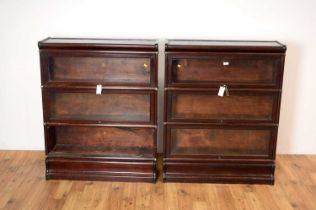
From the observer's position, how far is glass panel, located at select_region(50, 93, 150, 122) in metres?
3.25

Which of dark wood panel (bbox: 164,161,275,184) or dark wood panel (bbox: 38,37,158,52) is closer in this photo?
dark wood panel (bbox: 38,37,158,52)

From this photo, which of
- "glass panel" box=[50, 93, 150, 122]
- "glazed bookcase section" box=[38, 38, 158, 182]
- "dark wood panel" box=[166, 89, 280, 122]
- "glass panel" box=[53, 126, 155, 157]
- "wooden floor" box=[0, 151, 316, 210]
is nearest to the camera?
"wooden floor" box=[0, 151, 316, 210]

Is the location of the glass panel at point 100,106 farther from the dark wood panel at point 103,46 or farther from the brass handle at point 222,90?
the brass handle at point 222,90

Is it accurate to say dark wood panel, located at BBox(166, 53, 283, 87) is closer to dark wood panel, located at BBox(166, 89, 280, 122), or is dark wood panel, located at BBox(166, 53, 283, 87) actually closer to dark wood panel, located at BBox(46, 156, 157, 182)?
dark wood panel, located at BBox(166, 89, 280, 122)

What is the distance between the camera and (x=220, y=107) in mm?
3184

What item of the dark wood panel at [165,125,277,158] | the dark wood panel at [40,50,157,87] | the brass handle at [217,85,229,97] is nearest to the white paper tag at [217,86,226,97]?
the brass handle at [217,85,229,97]

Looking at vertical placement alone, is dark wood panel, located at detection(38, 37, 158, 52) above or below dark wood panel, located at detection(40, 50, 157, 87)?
above

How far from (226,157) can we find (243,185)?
249 mm

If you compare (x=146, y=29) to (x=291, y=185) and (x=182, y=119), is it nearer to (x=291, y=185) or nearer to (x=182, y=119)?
(x=182, y=119)

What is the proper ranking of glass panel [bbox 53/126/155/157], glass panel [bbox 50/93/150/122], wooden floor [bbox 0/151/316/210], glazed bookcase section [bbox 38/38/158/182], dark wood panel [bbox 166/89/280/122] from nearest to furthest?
wooden floor [bbox 0/151/316/210] → glazed bookcase section [bbox 38/38/158/182] → dark wood panel [bbox 166/89/280/122] → glass panel [bbox 50/93/150/122] → glass panel [bbox 53/126/155/157]

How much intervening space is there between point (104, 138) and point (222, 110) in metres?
0.96

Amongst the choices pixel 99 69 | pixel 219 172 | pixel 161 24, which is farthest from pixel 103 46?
pixel 219 172

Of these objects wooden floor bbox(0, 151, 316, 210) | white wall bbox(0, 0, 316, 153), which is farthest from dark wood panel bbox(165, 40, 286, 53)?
wooden floor bbox(0, 151, 316, 210)

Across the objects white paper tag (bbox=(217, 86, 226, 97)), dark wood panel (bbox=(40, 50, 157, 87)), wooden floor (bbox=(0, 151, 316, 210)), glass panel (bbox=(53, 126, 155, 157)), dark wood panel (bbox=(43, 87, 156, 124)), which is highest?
dark wood panel (bbox=(40, 50, 157, 87))
